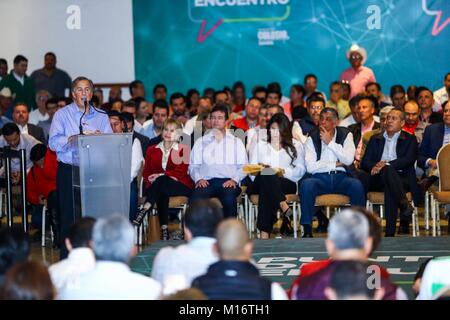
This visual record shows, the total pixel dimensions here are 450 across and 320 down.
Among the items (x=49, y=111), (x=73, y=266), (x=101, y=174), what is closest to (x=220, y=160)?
(x=101, y=174)

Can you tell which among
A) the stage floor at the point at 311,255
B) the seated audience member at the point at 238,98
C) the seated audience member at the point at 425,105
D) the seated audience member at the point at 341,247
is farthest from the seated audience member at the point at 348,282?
the seated audience member at the point at 238,98

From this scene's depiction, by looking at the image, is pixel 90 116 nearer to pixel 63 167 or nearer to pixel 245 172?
pixel 63 167

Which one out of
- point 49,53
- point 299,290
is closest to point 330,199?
point 299,290

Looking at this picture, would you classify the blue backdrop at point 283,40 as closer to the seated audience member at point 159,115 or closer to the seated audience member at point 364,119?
the seated audience member at point 364,119

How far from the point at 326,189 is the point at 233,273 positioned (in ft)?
17.1

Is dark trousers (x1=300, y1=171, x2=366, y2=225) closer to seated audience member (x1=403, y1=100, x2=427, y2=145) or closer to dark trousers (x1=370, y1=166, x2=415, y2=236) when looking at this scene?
dark trousers (x1=370, y1=166, x2=415, y2=236)

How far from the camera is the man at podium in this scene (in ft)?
26.7

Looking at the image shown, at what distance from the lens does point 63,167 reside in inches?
327

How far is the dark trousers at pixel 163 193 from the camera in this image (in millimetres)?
10086

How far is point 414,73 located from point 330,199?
5.43 metres

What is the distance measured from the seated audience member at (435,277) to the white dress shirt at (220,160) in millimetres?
4828

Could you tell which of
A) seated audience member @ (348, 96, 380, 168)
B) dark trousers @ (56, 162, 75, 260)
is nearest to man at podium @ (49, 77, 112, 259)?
dark trousers @ (56, 162, 75, 260)

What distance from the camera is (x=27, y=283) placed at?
4309 millimetres

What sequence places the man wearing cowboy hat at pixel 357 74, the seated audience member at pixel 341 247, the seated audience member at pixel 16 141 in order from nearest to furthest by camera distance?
the seated audience member at pixel 341 247 → the seated audience member at pixel 16 141 → the man wearing cowboy hat at pixel 357 74
